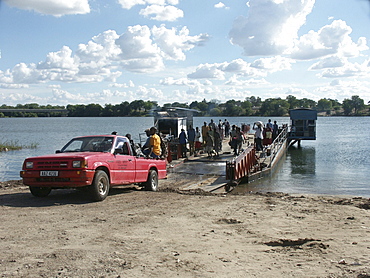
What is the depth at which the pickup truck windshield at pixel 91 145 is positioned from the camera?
10.6 metres

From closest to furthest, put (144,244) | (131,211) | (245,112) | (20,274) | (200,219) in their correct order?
(20,274), (144,244), (200,219), (131,211), (245,112)

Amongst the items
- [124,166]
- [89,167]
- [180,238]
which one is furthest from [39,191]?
[180,238]

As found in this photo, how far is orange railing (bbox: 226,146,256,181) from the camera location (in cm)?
1554

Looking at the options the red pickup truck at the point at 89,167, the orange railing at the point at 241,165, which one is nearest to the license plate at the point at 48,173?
the red pickup truck at the point at 89,167

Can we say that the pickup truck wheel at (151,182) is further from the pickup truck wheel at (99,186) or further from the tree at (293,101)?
the tree at (293,101)

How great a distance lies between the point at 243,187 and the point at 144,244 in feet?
35.1

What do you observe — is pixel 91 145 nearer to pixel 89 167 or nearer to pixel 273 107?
pixel 89 167

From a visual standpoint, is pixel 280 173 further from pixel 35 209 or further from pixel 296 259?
pixel 296 259

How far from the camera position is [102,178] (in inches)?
387

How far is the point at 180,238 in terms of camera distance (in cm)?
668

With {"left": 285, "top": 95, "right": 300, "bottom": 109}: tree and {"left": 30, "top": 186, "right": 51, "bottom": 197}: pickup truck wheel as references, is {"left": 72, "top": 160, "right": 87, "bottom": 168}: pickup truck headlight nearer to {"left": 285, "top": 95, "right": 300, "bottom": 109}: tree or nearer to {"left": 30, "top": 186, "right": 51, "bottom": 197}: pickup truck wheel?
{"left": 30, "top": 186, "right": 51, "bottom": 197}: pickup truck wheel

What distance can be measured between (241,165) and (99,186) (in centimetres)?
803

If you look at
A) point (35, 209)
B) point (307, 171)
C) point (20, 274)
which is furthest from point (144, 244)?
point (307, 171)

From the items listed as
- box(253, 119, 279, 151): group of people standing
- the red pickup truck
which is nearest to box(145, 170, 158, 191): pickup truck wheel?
→ the red pickup truck
